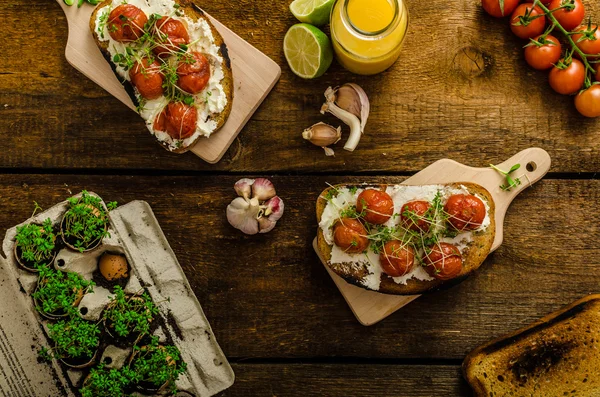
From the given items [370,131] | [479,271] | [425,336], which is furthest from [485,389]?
[370,131]

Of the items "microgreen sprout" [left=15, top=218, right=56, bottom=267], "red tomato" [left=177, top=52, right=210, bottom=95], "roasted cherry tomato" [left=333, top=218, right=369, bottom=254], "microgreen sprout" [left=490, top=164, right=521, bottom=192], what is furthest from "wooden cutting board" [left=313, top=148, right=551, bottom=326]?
"microgreen sprout" [left=15, top=218, right=56, bottom=267]

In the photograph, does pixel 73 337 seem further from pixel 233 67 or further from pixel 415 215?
pixel 415 215

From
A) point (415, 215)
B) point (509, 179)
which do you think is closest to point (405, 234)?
point (415, 215)

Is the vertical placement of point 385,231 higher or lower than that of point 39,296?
higher

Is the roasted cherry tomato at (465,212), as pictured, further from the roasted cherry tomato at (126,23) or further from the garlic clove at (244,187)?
the roasted cherry tomato at (126,23)

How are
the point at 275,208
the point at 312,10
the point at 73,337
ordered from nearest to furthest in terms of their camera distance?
the point at 73,337
the point at 312,10
the point at 275,208

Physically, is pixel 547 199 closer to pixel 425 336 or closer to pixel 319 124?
pixel 425 336
